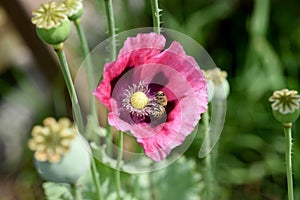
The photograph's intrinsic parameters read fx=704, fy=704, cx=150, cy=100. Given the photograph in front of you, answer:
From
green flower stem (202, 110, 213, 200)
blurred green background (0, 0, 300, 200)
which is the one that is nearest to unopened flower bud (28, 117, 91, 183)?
green flower stem (202, 110, 213, 200)

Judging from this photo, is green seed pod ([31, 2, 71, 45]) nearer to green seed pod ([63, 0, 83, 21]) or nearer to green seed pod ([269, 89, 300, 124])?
green seed pod ([63, 0, 83, 21])

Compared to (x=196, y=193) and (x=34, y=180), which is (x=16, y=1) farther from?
(x=196, y=193)

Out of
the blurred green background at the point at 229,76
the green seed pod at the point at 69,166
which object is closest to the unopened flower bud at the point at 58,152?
the green seed pod at the point at 69,166

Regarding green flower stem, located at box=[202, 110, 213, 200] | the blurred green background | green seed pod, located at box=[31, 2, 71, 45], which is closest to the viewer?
green seed pod, located at box=[31, 2, 71, 45]

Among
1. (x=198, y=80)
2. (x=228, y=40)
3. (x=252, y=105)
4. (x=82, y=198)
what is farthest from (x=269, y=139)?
(x=198, y=80)

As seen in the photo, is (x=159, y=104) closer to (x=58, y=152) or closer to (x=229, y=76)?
(x=58, y=152)

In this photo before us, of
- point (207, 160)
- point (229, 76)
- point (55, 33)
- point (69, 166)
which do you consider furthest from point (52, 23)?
point (229, 76)

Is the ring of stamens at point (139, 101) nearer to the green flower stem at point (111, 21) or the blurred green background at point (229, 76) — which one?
the green flower stem at point (111, 21)
